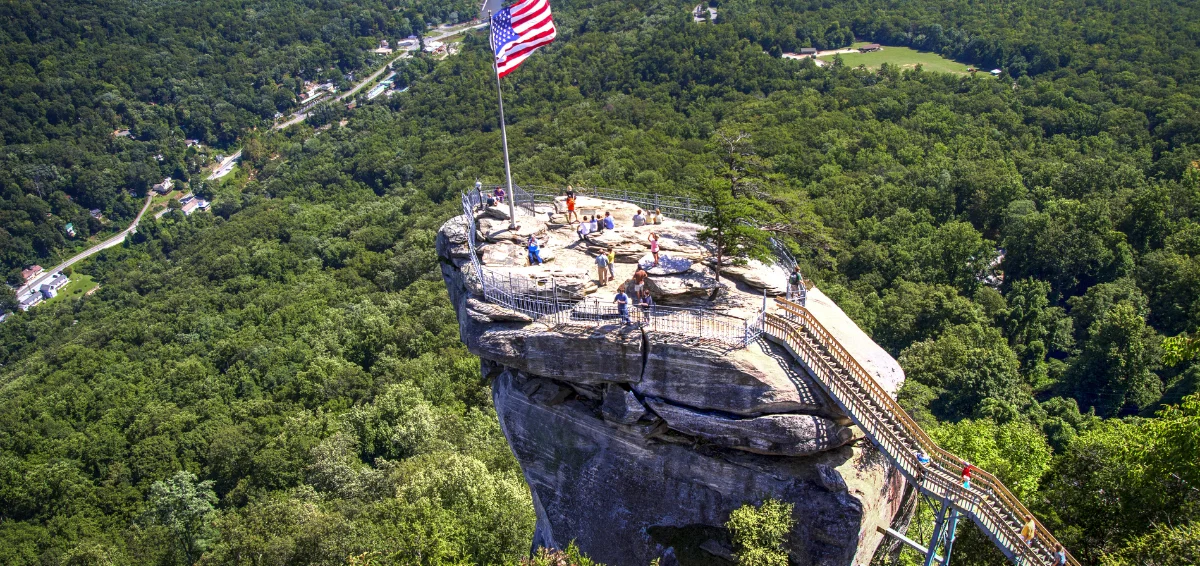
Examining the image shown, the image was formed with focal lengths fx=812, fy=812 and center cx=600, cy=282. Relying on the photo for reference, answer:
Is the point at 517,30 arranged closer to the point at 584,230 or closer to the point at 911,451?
the point at 584,230

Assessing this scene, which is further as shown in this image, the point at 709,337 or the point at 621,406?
the point at 621,406

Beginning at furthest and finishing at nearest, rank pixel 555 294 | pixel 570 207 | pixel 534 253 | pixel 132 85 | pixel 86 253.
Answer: pixel 132 85, pixel 86 253, pixel 570 207, pixel 534 253, pixel 555 294

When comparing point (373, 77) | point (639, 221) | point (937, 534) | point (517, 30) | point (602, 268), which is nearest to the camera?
point (937, 534)

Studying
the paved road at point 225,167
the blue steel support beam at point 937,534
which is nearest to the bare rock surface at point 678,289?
the blue steel support beam at point 937,534

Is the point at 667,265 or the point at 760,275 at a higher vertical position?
the point at 667,265

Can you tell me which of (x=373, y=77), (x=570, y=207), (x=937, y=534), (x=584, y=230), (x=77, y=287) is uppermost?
(x=570, y=207)

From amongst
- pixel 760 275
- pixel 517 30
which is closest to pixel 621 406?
pixel 760 275
